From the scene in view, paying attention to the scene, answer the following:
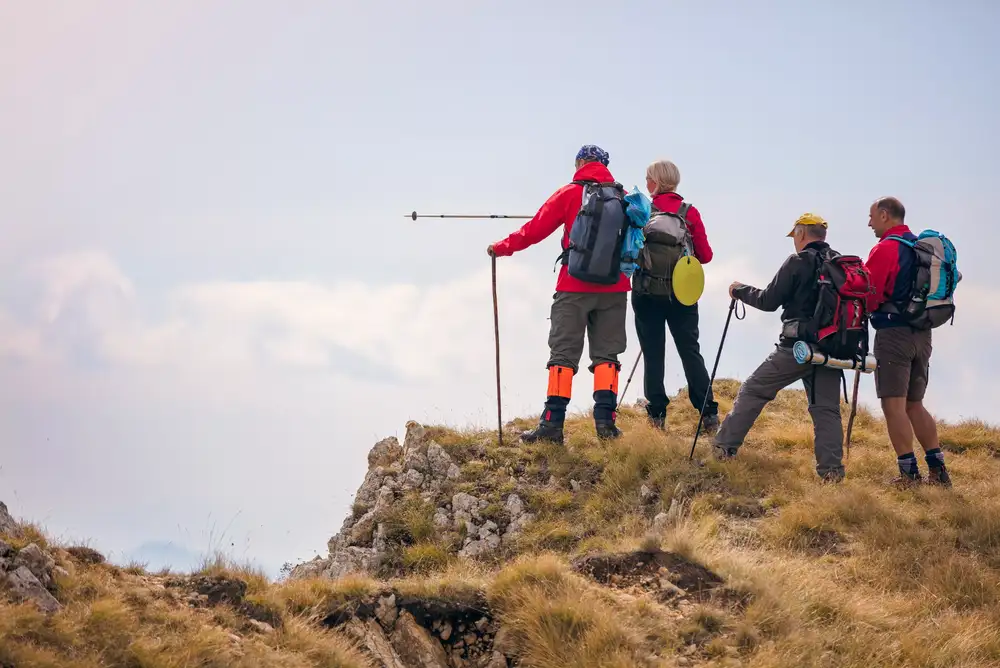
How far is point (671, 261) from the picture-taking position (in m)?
11.4

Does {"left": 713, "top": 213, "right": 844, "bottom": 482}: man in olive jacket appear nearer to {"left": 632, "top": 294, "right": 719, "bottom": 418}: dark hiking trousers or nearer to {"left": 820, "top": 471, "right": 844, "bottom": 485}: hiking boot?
{"left": 820, "top": 471, "right": 844, "bottom": 485}: hiking boot

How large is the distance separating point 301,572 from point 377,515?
1.10 metres

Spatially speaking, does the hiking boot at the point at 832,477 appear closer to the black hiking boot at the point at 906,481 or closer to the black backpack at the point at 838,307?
the black hiking boot at the point at 906,481

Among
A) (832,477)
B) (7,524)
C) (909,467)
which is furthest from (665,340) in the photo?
(7,524)

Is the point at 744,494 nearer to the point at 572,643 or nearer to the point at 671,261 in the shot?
the point at 671,261

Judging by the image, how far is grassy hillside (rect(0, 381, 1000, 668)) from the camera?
20.5 feet

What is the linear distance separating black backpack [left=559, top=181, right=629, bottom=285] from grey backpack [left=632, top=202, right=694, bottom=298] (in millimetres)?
408

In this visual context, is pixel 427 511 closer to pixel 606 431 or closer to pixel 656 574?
pixel 606 431

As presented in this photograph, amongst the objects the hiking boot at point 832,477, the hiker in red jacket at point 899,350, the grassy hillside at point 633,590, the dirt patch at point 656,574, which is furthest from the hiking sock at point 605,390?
the dirt patch at point 656,574

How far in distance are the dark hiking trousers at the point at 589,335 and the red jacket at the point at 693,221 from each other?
1.07 meters

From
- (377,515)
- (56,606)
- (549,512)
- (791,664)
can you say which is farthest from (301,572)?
(791,664)

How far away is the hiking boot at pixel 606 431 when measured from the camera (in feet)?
38.3

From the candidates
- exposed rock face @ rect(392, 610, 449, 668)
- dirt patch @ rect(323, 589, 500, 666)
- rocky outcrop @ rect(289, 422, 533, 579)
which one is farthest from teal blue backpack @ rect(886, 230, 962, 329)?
exposed rock face @ rect(392, 610, 449, 668)

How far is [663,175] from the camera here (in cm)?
1159
